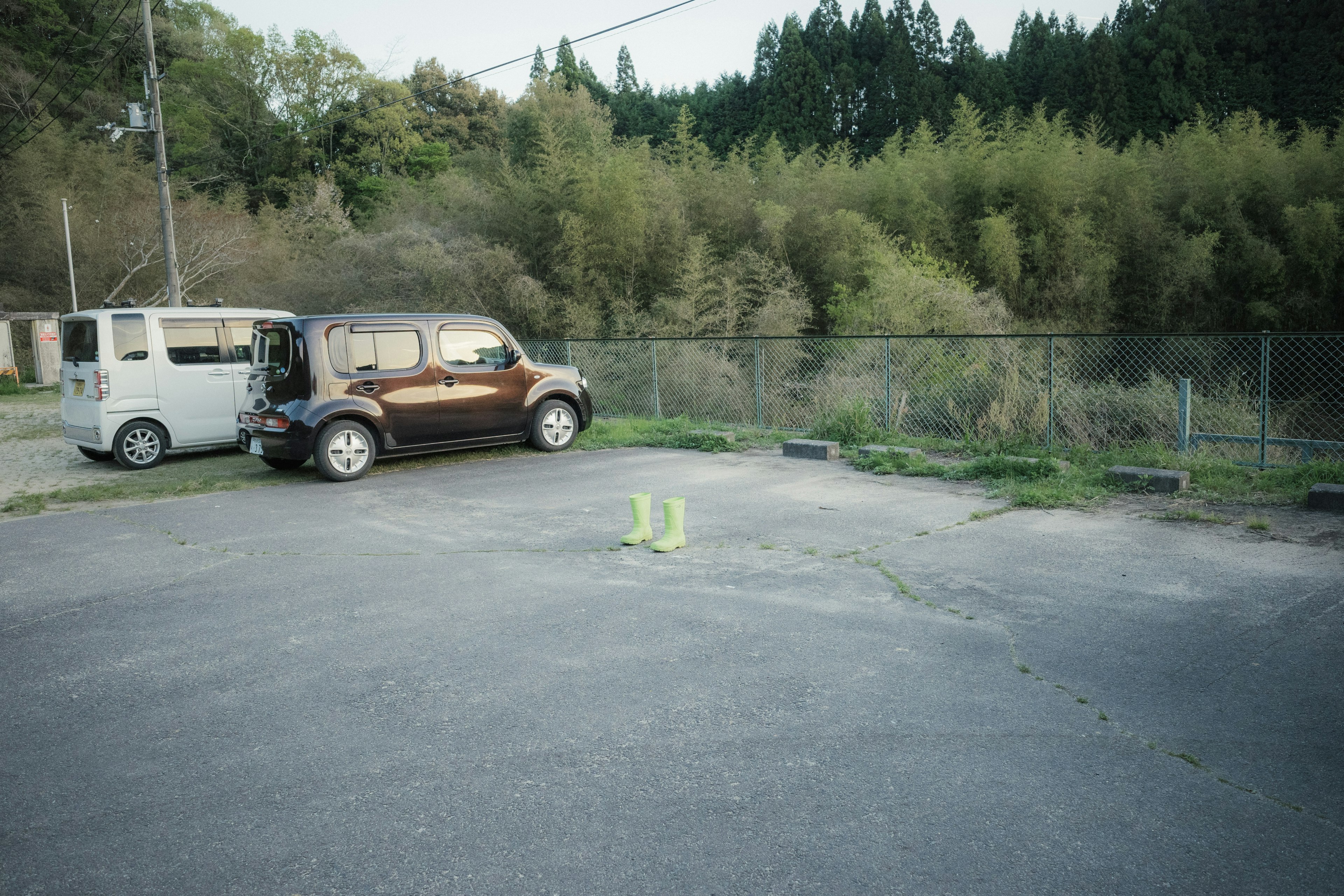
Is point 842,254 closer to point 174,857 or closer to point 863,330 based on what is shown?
point 863,330

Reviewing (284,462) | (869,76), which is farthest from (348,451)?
(869,76)

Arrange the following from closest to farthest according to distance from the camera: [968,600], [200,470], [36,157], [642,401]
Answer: [968,600] → [200,470] → [642,401] → [36,157]

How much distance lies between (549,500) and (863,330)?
10583mm

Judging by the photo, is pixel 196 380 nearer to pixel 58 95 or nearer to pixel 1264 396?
pixel 1264 396

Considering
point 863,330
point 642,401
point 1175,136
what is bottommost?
point 642,401

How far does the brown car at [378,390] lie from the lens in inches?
357

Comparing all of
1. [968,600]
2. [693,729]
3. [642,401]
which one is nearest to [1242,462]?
[968,600]

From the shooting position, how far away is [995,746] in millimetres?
3123

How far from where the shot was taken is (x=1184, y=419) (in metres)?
8.76

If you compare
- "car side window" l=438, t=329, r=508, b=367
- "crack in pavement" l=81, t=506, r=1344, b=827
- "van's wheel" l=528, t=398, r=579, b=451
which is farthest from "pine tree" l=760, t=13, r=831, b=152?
"crack in pavement" l=81, t=506, r=1344, b=827

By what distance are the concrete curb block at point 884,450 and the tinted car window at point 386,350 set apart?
509 centimetres

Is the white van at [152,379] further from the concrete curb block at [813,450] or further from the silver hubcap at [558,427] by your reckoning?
the concrete curb block at [813,450]

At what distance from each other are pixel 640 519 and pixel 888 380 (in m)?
5.80

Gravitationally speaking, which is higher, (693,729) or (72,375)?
(72,375)
